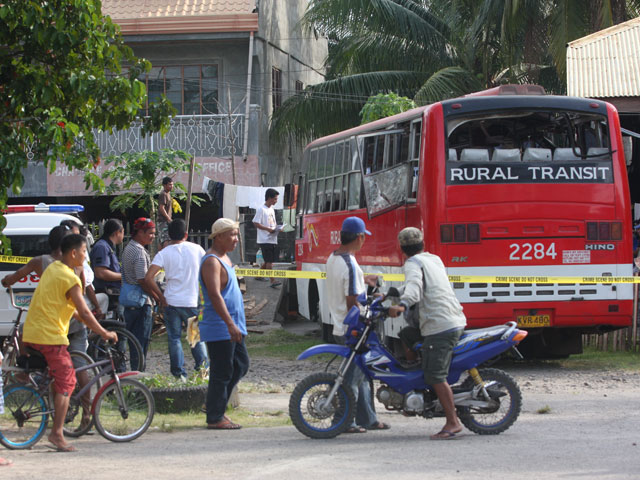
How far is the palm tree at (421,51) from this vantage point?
25.2m

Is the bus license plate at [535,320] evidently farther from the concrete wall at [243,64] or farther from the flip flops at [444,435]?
the concrete wall at [243,64]

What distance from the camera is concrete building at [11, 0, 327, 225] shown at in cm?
2495

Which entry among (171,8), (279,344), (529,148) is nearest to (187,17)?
(171,8)

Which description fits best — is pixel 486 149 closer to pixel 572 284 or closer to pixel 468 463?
pixel 572 284

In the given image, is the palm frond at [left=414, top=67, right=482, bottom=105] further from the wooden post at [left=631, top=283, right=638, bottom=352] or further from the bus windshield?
the bus windshield

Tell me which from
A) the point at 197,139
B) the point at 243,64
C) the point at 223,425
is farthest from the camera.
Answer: the point at 243,64

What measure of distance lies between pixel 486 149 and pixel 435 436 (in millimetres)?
4955

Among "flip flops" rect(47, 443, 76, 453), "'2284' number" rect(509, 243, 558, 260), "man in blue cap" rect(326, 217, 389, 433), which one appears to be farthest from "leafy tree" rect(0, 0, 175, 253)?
"'2284' number" rect(509, 243, 558, 260)

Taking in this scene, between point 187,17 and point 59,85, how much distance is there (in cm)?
1602

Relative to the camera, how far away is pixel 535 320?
11.7 metres

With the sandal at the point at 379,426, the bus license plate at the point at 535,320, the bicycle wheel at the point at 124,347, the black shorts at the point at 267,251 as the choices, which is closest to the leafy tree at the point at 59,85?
the bicycle wheel at the point at 124,347

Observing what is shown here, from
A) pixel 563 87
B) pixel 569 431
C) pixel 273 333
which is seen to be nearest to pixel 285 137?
pixel 563 87

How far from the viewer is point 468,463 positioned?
22.2 feet

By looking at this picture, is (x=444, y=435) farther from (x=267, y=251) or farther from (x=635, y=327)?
(x=267, y=251)
